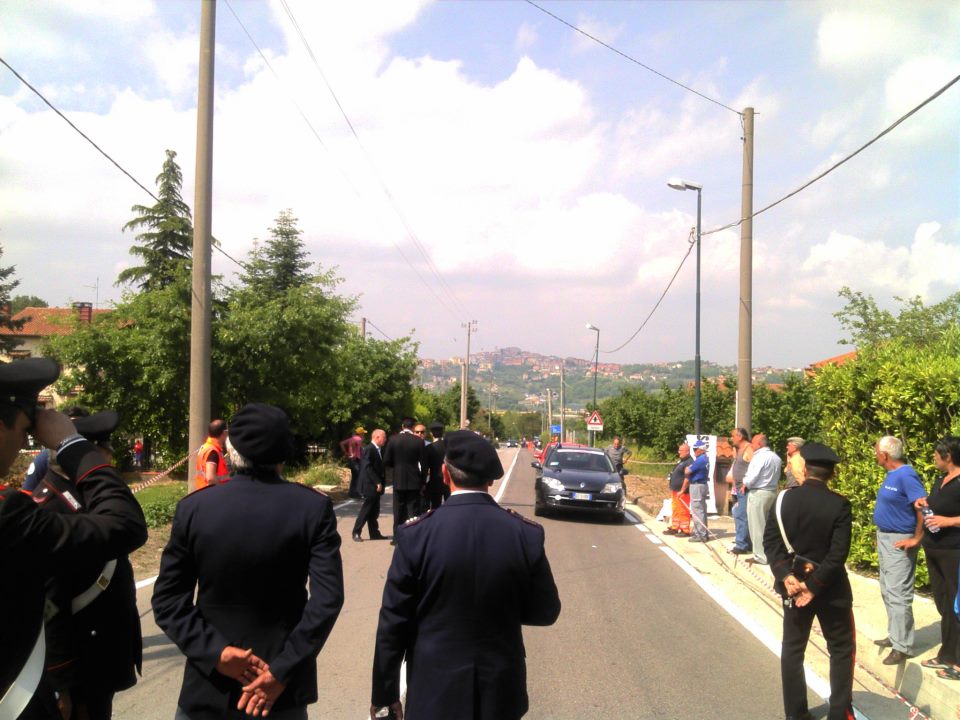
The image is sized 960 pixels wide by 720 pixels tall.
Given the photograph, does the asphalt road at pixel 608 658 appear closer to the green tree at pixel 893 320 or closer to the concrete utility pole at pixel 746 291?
the concrete utility pole at pixel 746 291

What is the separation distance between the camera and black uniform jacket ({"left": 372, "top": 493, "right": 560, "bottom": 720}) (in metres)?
3.13

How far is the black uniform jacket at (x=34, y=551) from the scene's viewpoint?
7.56 feet

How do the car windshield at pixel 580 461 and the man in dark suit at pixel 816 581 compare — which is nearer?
the man in dark suit at pixel 816 581

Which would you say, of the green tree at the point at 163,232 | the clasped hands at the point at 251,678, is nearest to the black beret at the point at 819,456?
the clasped hands at the point at 251,678

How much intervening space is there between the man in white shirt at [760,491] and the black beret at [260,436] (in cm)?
974

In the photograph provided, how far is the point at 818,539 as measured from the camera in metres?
5.30

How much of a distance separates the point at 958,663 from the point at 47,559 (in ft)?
21.5

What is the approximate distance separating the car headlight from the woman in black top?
10.2 metres

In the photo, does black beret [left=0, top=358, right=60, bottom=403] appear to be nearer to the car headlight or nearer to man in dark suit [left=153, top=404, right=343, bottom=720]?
man in dark suit [left=153, top=404, right=343, bottom=720]

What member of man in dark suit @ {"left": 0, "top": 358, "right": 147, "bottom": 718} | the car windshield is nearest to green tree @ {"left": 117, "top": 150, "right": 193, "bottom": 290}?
the car windshield

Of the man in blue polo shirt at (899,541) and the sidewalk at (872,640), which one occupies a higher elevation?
the man in blue polo shirt at (899,541)

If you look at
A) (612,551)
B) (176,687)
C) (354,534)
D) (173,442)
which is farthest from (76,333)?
(176,687)

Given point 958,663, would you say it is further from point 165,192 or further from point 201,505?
point 165,192

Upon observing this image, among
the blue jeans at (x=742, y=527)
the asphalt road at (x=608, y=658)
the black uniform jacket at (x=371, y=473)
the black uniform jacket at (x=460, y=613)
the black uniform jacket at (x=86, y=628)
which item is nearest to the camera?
the black uniform jacket at (x=86, y=628)
